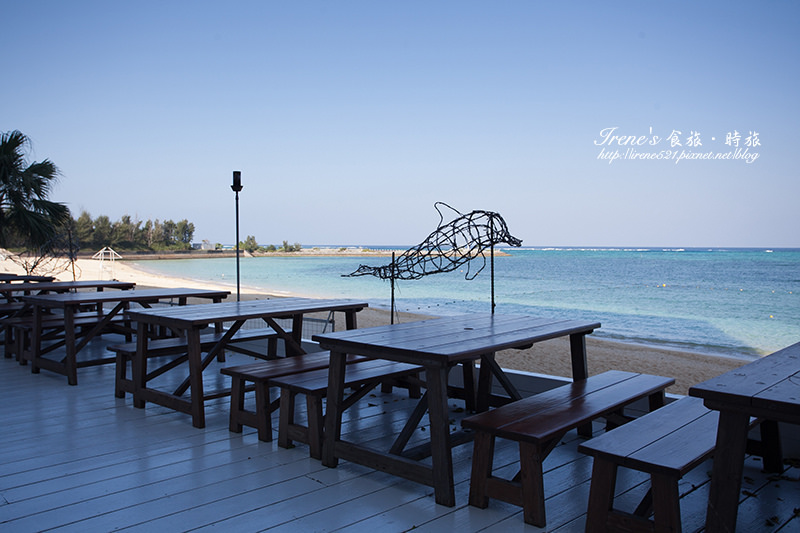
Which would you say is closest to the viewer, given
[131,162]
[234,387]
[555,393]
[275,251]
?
[555,393]

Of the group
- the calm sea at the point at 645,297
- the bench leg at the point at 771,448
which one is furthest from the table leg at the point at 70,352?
the calm sea at the point at 645,297

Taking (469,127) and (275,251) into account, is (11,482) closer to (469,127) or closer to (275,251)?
(469,127)

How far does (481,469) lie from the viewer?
2.08 m

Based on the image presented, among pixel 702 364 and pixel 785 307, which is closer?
pixel 702 364

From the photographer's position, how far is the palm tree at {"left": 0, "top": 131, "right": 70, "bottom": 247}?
298 inches

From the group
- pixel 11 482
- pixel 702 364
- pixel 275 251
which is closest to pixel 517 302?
pixel 702 364

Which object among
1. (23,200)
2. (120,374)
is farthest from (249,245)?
(120,374)

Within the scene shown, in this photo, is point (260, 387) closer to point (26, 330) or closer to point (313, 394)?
point (313, 394)

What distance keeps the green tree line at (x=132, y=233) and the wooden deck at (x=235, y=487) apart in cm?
2692

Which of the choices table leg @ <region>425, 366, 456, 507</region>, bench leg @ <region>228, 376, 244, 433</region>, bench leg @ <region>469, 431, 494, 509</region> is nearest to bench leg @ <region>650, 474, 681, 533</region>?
bench leg @ <region>469, 431, 494, 509</region>

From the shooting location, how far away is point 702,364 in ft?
29.4

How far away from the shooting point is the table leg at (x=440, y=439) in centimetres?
209

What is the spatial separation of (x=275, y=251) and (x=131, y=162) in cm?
3307

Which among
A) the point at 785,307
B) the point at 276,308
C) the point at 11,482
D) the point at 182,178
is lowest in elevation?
the point at 785,307
